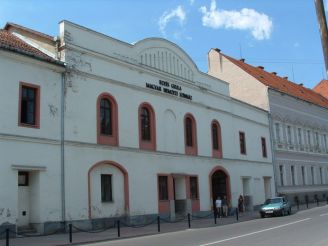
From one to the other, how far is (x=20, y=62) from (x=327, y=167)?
44.6 metres

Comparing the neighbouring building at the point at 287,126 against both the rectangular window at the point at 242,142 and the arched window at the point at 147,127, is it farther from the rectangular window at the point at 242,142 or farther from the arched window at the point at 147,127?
the arched window at the point at 147,127

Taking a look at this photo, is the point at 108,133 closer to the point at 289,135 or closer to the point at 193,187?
the point at 193,187

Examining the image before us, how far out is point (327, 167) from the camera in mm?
55969

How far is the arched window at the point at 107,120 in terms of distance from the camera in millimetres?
24797

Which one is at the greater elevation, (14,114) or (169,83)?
(169,83)

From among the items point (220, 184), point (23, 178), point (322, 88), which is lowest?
point (220, 184)

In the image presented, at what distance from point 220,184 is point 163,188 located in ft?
26.2

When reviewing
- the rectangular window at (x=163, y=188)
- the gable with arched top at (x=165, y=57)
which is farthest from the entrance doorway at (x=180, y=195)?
the gable with arched top at (x=165, y=57)

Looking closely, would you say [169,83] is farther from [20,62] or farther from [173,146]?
[20,62]

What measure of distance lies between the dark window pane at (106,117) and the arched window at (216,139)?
11239mm

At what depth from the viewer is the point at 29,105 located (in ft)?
70.4

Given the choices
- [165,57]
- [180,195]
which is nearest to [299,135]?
[180,195]

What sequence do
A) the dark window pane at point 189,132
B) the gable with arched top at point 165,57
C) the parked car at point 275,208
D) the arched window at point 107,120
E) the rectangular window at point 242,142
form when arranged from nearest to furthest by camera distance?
the arched window at point 107,120, the gable with arched top at point 165,57, the parked car at point 275,208, the dark window pane at point 189,132, the rectangular window at point 242,142

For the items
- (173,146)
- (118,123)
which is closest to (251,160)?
(173,146)
